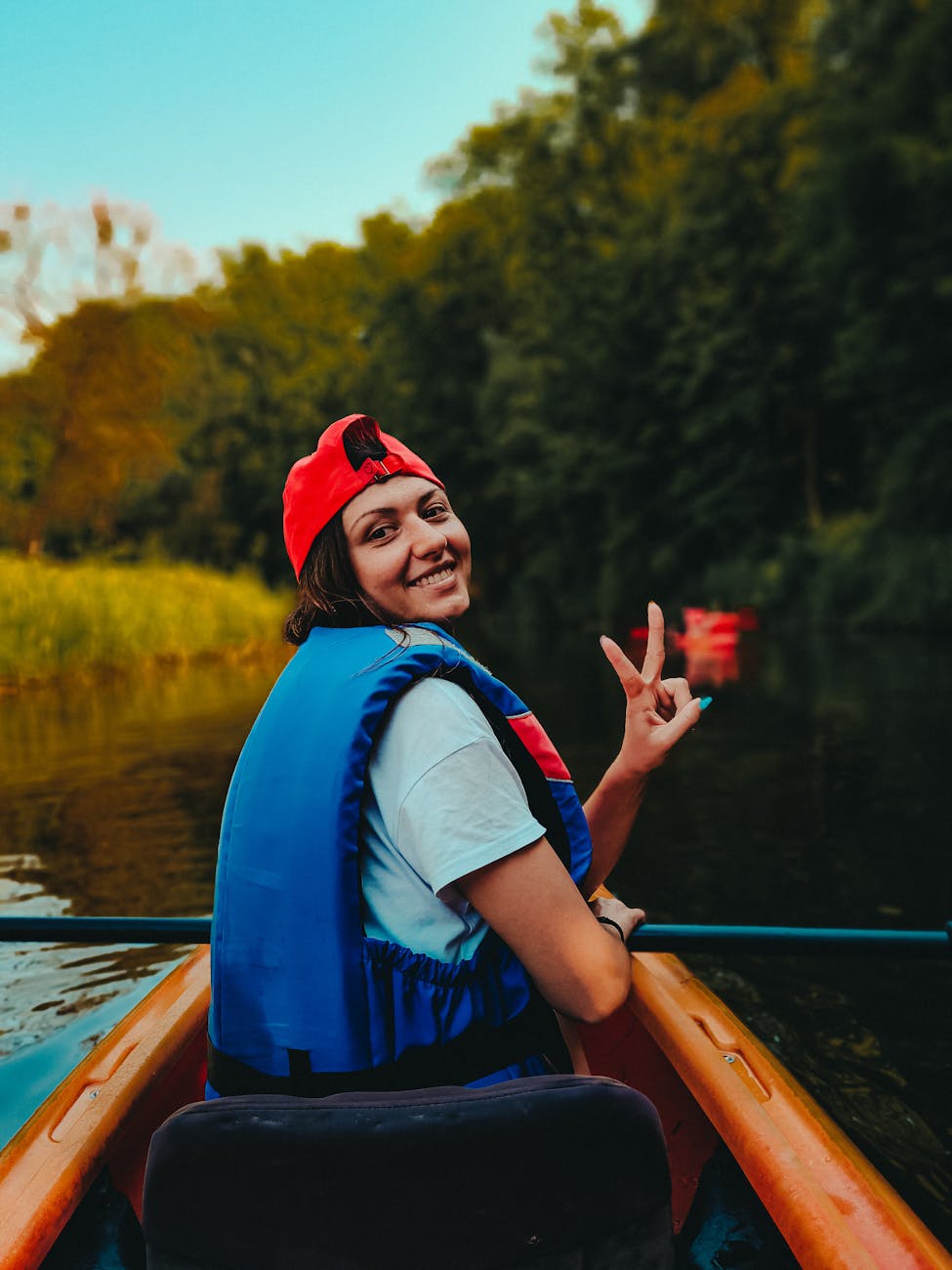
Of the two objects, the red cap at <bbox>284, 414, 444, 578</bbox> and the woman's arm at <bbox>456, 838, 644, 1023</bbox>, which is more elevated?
the red cap at <bbox>284, 414, 444, 578</bbox>

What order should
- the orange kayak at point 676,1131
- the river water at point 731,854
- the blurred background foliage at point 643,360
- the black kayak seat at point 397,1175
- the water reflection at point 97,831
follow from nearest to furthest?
the black kayak seat at point 397,1175 → the orange kayak at point 676,1131 → the river water at point 731,854 → the water reflection at point 97,831 → the blurred background foliage at point 643,360

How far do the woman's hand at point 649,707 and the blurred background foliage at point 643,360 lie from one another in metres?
16.0

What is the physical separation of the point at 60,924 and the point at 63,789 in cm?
488

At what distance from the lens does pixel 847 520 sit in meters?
20.7

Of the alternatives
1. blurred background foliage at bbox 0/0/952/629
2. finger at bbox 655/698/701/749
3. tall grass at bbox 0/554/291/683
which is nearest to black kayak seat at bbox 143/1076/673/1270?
finger at bbox 655/698/701/749

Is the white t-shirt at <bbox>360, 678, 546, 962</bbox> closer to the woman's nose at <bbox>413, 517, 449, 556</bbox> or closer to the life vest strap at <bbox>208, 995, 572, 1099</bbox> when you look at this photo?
the life vest strap at <bbox>208, 995, 572, 1099</bbox>

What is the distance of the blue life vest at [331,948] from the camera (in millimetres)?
1214

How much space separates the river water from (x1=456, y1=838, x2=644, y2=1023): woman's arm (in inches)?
57.0

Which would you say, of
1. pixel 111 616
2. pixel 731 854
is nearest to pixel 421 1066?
pixel 731 854

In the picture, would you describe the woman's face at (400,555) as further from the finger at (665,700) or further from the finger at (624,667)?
the finger at (665,700)

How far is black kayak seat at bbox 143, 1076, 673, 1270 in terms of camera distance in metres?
1.00

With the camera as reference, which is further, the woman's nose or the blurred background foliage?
the blurred background foliage

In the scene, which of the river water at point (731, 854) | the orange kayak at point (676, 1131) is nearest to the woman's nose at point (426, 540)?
the orange kayak at point (676, 1131)

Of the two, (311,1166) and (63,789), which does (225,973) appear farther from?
(63,789)
